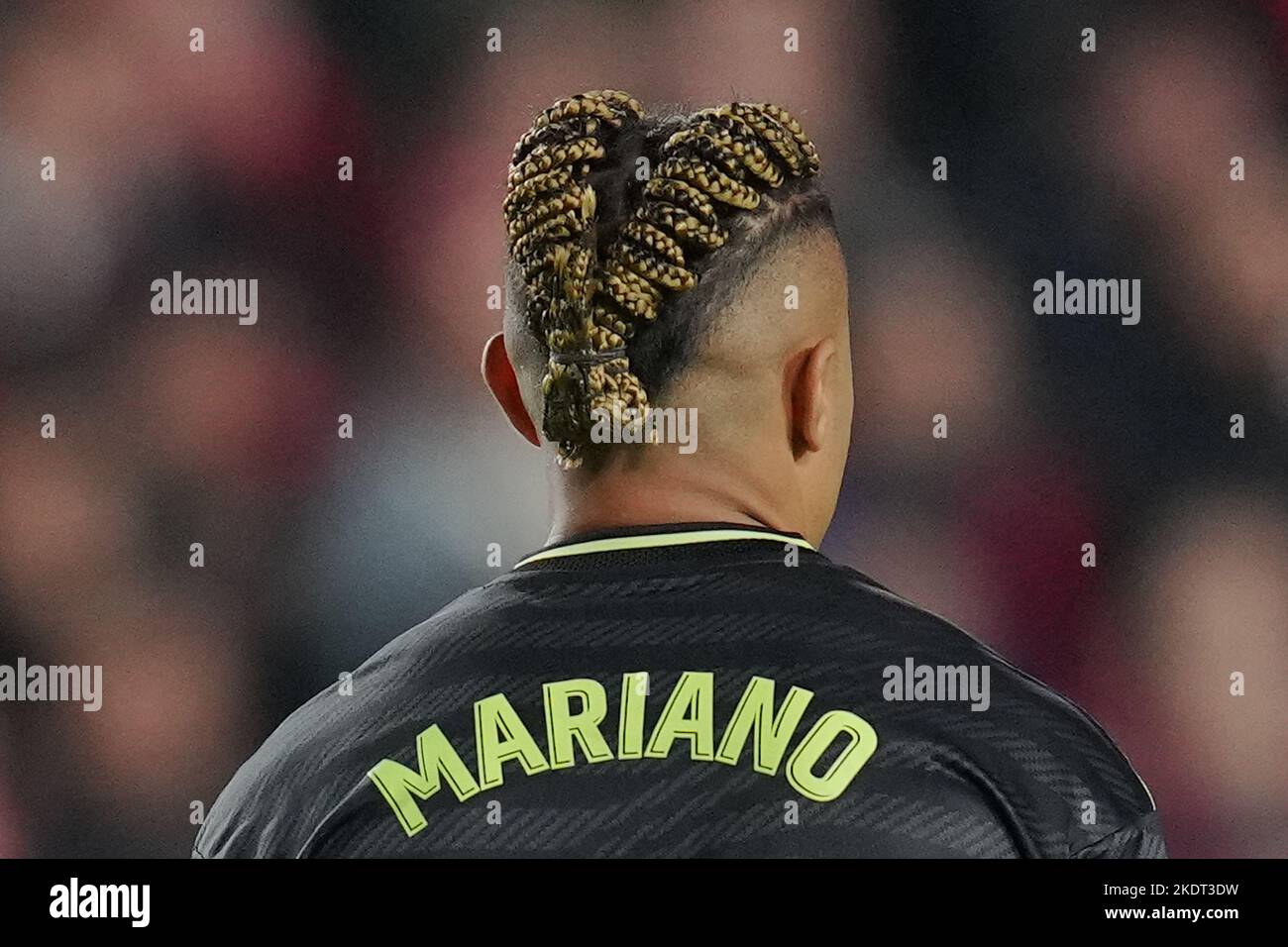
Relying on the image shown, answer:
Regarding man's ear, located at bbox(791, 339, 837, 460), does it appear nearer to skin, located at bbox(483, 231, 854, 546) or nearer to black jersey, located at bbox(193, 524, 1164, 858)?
skin, located at bbox(483, 231, 854, 546)

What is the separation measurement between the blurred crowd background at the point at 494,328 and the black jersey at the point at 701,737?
125 cm

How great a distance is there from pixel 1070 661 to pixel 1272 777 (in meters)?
0.38

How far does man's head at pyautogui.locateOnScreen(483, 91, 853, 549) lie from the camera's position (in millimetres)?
1101

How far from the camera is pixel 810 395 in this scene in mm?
1141

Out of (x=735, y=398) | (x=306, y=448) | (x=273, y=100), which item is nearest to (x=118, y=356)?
(x=306, y=448)

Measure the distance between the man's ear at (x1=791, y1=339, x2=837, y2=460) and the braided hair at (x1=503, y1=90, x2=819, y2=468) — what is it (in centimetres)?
12

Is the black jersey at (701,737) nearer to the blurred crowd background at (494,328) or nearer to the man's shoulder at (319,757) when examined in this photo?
the man's shoulder at (319,757)

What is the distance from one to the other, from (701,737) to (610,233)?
0.40 metres

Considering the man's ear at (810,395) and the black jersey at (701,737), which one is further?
the man's ear at (810,395)

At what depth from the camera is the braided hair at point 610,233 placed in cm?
109

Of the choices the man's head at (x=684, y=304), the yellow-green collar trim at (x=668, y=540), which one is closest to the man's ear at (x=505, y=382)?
the man's head at (x=684, y=304)

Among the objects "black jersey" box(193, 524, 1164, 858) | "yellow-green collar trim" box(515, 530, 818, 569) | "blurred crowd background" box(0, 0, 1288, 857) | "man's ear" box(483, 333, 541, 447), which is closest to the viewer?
"black jersey" box(193, 524, 1164, 858)

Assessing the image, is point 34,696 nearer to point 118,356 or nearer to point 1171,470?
point 118,356

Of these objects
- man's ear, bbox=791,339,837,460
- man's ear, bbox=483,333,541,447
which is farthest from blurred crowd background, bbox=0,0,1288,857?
A: man's ear, bbox=791,339,837,460
